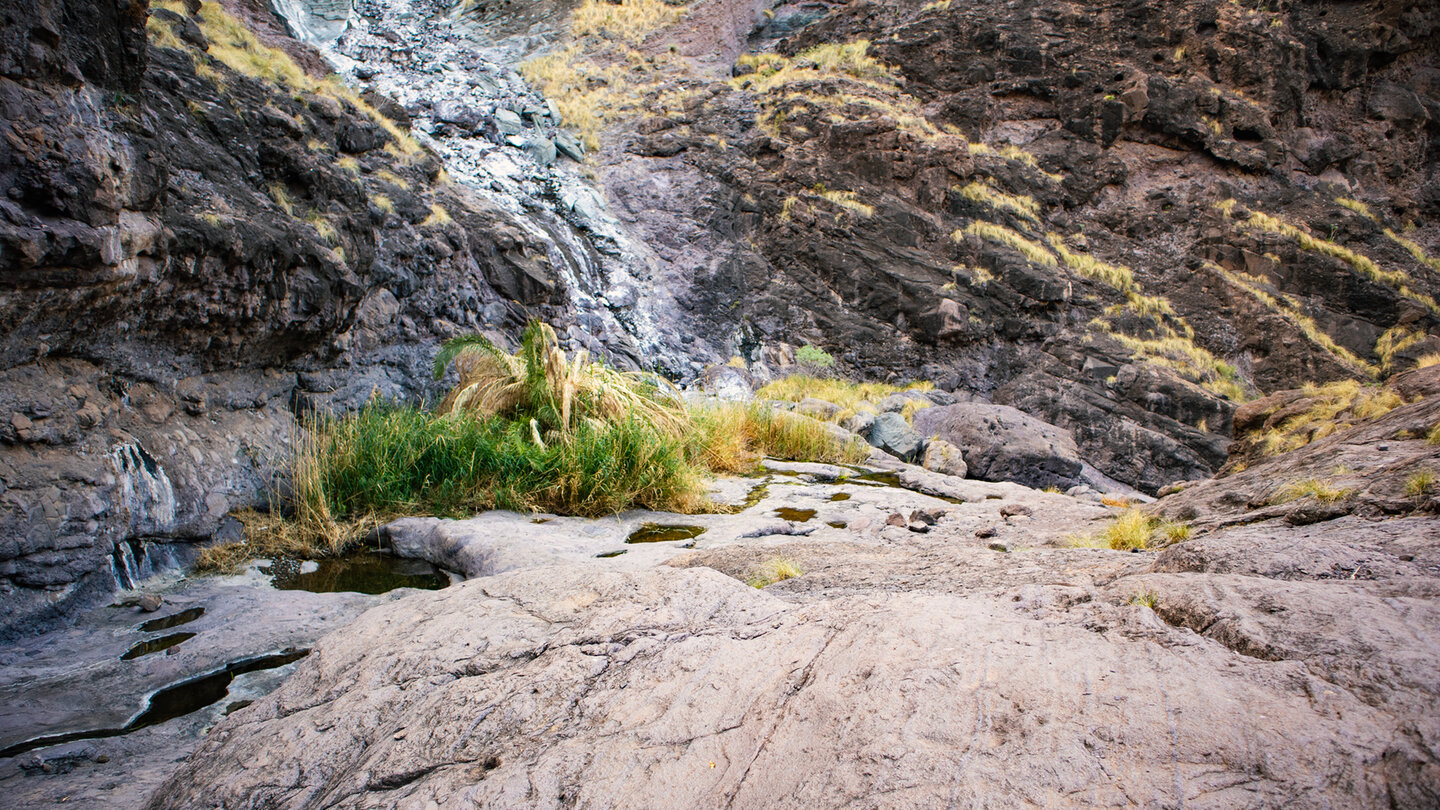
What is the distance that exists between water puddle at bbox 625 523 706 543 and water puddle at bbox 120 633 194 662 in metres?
2.45

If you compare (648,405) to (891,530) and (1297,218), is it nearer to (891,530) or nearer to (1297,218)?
(891,530)

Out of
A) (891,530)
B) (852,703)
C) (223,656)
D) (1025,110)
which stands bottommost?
(891,530)

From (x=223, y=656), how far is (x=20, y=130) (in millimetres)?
2691

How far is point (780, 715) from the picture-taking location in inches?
64.0

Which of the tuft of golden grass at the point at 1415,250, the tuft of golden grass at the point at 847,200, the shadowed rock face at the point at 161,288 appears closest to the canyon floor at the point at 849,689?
the shadowed rock face at the point at 161,288

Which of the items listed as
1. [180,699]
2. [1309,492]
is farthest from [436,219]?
[1309,492]

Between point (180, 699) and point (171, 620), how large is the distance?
100 cm

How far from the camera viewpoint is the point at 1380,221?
18.2 meters

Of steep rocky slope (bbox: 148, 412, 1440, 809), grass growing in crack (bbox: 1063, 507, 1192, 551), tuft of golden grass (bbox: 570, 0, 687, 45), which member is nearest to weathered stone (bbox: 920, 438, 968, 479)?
grass growing in crack (bbox: 1063, 507, 1192, 551)

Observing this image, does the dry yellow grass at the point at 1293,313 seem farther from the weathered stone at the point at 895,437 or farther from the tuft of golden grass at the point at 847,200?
the weathered stone at the point at 895,437

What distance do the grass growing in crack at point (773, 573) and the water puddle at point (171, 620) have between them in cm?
286

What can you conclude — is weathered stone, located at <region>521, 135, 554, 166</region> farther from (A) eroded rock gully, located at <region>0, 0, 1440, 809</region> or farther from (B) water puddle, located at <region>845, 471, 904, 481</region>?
(B) water puddle, located at <region>845, 471, 904, 481</region>

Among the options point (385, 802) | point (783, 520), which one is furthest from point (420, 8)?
point (385, 802)

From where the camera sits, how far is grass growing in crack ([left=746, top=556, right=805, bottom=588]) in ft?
9.93
